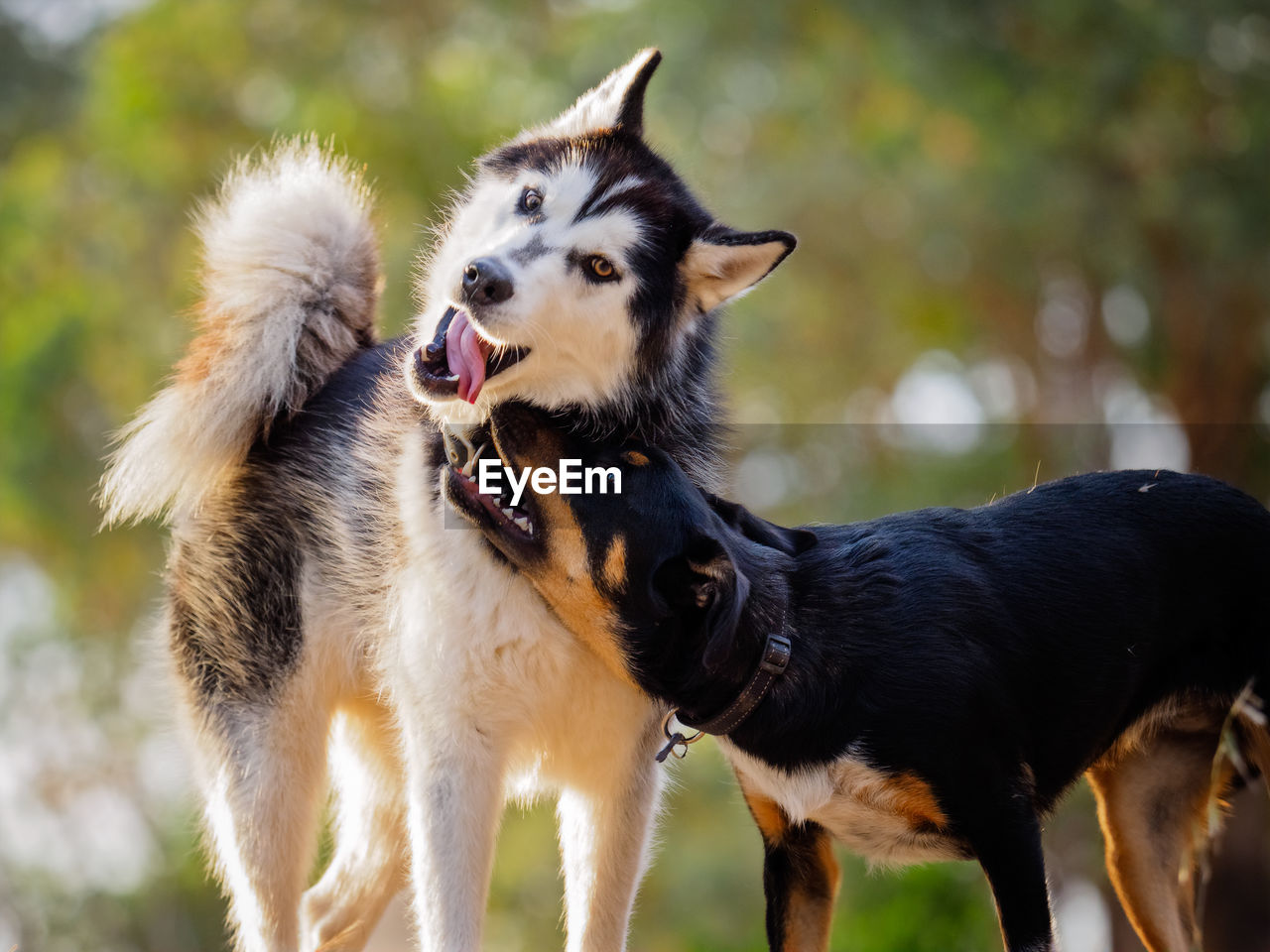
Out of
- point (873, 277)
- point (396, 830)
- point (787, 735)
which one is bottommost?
point (396, 830)

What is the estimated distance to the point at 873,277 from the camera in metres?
10.6

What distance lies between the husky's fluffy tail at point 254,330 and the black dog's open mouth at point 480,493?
0.93 metres

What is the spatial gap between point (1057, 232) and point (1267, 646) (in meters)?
6.27

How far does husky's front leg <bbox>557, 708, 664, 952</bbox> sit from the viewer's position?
343 cm

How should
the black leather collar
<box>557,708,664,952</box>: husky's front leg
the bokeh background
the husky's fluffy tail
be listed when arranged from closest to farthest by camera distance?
the black leather collar < <box>557,708,664,952</box>: husky's front leg < the husky's fluffy tail < the bokeh background

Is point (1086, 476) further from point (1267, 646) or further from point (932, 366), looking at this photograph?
point (932, 366)

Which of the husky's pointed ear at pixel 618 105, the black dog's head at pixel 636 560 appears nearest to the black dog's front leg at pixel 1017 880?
the black dog's head at pixel 636 560

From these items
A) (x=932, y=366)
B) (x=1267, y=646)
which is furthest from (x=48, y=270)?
(x=1267, y=646)

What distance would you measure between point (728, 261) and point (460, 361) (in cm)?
67

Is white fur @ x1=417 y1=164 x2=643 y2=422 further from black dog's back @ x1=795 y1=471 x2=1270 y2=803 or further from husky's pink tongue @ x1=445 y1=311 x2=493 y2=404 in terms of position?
black dog's back @ x1=795 y1=471 x2=1270 y2=803

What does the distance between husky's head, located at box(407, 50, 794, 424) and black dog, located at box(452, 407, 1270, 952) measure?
6.2 inches

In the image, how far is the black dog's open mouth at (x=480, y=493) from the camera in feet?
10.2

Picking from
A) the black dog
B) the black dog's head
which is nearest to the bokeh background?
the black dog

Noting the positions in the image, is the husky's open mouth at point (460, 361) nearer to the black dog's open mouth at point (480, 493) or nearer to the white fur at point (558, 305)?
the white fur at point (558, 305)
